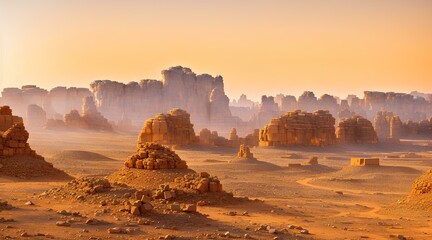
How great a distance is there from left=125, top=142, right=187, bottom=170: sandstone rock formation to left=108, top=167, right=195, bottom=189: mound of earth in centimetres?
28

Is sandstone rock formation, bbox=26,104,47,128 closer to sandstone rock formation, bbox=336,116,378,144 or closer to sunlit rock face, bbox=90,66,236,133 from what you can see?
sunlit rock face, bbox=90,66,236,133

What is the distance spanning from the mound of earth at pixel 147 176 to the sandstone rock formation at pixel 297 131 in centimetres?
4219

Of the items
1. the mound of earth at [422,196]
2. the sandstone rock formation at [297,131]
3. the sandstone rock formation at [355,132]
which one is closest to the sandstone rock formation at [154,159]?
the mound of earth at [422,196]

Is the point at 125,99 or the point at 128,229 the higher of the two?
the point at 125,99

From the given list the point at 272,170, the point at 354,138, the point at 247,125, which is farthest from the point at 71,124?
the point at 272,170

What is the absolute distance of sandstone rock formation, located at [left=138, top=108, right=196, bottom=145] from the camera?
6075 cm

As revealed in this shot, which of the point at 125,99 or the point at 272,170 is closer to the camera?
the point at 272,170

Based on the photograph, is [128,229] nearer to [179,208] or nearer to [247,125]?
[179,208]

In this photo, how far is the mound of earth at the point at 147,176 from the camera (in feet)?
72.6

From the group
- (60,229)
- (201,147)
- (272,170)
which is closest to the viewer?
(60,229)

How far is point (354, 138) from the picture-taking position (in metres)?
73.5

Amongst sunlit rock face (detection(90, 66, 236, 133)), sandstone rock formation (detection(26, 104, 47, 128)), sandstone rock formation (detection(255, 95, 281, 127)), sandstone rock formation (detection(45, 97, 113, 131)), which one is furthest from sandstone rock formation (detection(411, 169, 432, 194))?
sunlit rock face (detection(90, 66, 236, 133))

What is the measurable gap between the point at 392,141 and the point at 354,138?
7.58 metres

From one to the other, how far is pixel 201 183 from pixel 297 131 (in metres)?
46.5
